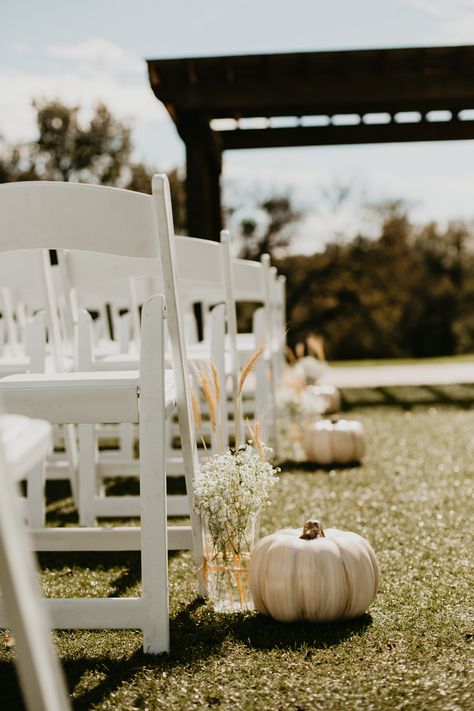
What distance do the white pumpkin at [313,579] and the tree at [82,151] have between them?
20491 millimetres

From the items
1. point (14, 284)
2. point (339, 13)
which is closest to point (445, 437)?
point (14, 284)

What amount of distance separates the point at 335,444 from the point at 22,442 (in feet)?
12.0

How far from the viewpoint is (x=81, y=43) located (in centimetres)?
3488

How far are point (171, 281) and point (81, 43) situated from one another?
35490mm

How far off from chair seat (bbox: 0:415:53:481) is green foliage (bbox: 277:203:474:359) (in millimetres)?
21369

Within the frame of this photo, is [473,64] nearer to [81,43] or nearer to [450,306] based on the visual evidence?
[450,306]

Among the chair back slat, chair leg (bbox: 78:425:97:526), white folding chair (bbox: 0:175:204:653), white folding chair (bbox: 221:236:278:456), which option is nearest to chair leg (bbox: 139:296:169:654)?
white folding chair (bbox: 0:175:204:653)

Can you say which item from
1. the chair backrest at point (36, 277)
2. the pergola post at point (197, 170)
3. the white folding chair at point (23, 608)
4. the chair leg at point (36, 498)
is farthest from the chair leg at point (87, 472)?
the pergola post at point (197, 170)

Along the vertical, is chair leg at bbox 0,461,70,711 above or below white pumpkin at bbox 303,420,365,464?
above

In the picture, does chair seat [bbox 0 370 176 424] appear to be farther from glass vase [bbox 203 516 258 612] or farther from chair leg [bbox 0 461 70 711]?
chair leg [bbox 0 461 70 711]

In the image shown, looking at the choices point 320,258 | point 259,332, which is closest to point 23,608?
point 259,332

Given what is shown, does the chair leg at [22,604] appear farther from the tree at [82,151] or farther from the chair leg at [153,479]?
the tree at [82,151]

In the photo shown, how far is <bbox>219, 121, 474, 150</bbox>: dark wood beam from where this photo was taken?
29.7 ft

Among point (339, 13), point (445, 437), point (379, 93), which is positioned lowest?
point (445, 437)
